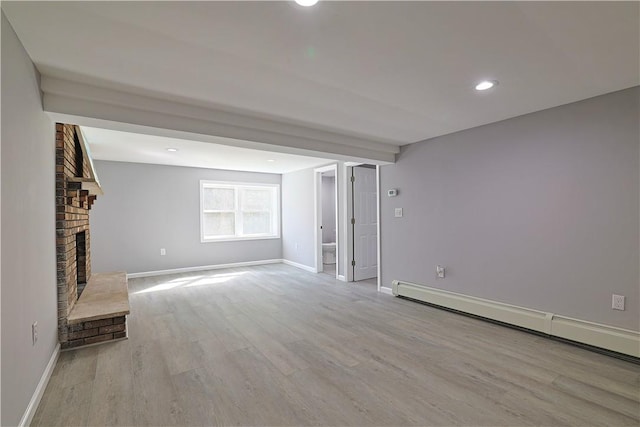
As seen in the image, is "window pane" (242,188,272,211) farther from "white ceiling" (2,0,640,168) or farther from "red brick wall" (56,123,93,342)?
"white ceiling" (2,0,640,168)

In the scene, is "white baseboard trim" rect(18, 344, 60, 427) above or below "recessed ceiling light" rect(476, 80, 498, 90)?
below

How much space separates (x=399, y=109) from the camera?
2861mm

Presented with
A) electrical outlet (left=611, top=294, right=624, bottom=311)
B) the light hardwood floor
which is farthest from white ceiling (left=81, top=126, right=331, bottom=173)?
electrical outlet (left=611, top=294, right=624, bottom=311)

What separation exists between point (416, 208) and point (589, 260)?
Answer: 1892 mm

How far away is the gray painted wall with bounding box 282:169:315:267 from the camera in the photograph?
6.31m

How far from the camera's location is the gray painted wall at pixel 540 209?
2475 mm

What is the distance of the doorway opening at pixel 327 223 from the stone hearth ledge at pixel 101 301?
3389mm

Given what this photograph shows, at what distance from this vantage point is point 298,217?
22.0 ft

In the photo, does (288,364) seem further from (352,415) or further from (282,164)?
(282,164)

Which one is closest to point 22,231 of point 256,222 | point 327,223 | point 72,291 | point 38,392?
point 38,392

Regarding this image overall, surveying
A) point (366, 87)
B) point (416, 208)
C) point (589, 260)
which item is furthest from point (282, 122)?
point (589, 260)

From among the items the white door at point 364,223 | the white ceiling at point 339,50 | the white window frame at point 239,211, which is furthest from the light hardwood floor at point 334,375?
the white window frame at point 239,211

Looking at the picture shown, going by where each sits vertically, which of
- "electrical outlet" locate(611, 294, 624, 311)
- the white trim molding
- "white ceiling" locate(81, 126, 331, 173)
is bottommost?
the white trim molding

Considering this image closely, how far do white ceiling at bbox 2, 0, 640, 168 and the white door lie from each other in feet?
9.20
